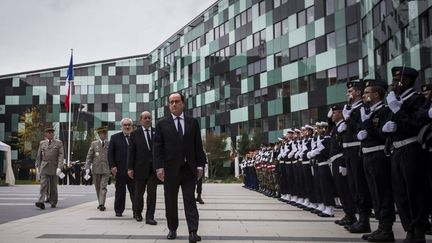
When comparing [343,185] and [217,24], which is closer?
[343,185]

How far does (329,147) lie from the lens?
450 inches

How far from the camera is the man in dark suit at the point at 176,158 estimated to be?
7750 mm

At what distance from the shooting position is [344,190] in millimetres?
10055

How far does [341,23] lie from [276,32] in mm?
9468

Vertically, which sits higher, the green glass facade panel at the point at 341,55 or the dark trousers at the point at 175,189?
the green glass facade panel at the point at 341,55

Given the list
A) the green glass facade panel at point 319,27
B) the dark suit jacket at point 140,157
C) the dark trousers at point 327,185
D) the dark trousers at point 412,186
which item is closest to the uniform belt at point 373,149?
the dark trousers at point 412,186

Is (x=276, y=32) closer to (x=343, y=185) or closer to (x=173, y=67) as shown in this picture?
(x=173, y=67)

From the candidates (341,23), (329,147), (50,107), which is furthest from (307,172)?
(50,107)

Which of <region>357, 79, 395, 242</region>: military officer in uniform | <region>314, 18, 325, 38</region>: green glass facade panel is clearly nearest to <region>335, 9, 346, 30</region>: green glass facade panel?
<region>314, 18, 325, 38</region>: green glass facade panel

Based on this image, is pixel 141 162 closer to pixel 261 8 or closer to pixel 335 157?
pixel 335 157

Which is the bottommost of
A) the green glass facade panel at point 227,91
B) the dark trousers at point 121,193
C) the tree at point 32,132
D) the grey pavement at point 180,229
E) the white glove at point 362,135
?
the grey pavement at point 180,229

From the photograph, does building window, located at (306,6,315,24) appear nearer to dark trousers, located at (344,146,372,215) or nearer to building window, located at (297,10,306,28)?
building window, located at (297,10,306,28)

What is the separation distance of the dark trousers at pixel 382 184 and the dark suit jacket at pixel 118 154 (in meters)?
6.40

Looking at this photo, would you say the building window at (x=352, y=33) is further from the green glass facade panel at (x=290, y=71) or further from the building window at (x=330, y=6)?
the green glass facade panel at (x=290, y=71)
